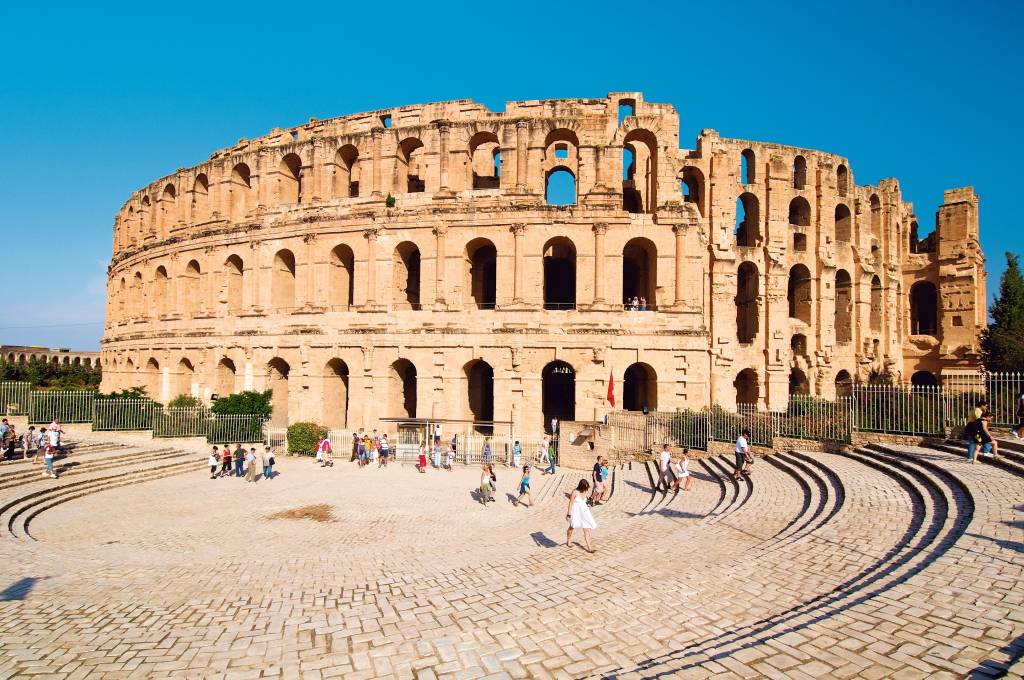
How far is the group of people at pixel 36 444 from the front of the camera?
1545cm

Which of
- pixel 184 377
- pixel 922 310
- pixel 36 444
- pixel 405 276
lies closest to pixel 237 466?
pixel 36 444

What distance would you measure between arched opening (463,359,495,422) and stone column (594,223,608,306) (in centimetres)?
613

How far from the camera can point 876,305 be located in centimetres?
3359

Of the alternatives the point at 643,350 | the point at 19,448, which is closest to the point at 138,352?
the point at 19,448

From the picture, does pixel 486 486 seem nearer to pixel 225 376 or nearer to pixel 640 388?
pixel 640 388

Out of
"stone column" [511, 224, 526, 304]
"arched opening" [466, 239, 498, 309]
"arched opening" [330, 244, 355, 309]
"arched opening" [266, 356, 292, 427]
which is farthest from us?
"arched opening" [266, 356, 292, 427]

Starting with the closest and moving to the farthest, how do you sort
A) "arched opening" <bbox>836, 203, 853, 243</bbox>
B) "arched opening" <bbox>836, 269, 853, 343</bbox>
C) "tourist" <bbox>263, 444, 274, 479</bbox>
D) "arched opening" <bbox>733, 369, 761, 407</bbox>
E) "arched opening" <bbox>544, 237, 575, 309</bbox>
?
"tourist" <bbox>263, 444, 274, 479</bbox> < "arched opening" <bbox>733, 369, 761, 407</bbox> < "arched opening" <bbox>544, 237, 575, 309</bbox> < "arched opening" <bbox>836, 269, 853, 343</bbox> < "arched opening" <bbox>836, 203, 853, 243</bbox>

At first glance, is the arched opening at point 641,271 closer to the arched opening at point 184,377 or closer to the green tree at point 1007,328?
the green tree at point 1007,328

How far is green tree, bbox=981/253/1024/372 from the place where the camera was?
23.4 metres

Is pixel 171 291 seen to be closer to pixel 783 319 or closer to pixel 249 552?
pixel 249 552

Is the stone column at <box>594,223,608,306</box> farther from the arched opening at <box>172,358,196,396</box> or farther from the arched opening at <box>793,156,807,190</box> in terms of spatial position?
the arched opening at <box>172,358,196,396</box>

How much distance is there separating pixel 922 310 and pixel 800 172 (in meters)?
15.5

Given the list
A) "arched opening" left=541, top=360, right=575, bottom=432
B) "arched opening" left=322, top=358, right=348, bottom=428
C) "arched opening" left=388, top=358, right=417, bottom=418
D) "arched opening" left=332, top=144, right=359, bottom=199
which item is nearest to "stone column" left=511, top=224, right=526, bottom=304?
"arched opening" left=388, top=358, right=417, bottom=418

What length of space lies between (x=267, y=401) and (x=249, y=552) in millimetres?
16774
